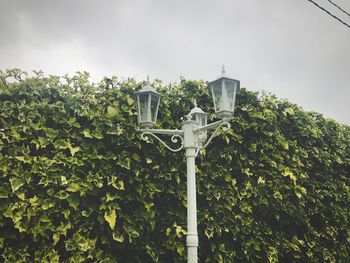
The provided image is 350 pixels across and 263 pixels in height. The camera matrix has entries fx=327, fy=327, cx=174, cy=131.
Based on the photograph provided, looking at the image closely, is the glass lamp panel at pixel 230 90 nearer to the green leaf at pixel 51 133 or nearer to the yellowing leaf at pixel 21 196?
the green leaf at pixel 51 133

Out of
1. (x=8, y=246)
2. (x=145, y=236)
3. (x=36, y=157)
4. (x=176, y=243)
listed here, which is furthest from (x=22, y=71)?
→ (x=176, y=243)

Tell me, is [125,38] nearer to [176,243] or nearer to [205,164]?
[205,164]

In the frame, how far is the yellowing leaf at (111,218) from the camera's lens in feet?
12.0

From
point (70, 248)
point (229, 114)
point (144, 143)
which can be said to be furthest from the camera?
point (144, 143)

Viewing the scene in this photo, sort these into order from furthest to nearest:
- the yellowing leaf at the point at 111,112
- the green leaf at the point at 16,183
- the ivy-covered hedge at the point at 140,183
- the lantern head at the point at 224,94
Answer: the yellowing leaf at the point at 111,112
the ivy-covered hedge at the point at 140,183
the green leaf at the point at 16,183
the lantern head at the point at 224,94

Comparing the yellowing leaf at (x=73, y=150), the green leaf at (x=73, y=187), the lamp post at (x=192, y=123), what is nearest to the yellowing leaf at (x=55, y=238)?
the green leaf at (x=73, y=187)

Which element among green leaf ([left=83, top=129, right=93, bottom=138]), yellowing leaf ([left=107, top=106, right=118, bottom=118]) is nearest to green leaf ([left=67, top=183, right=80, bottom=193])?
green leaf ([left=83, top=129, right=93, bottom=138])

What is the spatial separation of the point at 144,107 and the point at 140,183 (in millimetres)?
1053

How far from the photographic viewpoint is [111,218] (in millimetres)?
3701

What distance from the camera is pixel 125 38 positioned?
5926 mm

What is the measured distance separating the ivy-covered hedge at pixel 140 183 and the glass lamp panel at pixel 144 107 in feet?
2.15

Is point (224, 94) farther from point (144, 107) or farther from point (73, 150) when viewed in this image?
point (73, 150)

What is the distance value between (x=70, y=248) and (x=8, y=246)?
2.06 ft

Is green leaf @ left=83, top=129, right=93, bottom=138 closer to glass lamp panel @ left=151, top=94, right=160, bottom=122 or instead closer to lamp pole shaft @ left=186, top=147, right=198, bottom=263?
glass lamp panel @ left=151, top=94, right=160, bottom=122
